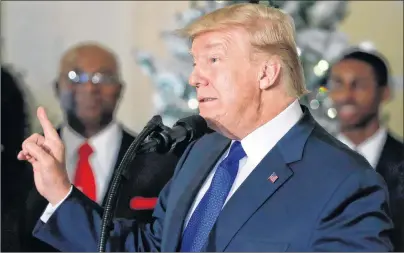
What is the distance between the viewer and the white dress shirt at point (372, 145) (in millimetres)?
1789

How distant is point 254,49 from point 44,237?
664mm

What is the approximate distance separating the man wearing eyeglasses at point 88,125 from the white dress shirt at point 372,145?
0.62 metres

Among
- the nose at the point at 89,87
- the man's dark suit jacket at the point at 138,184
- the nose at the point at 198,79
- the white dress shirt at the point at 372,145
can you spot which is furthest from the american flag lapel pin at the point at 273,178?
the nose at the point at 89,87

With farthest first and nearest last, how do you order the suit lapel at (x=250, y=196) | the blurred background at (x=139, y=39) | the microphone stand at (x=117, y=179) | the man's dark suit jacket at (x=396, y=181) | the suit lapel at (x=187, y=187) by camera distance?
1. the blurred background at (x=139, y=39)
2. the man's dark suit jacket at (x=396, y=181)
3. the suit lapel at (x=187, y=187)
4. the suit lapel at (x=250, y=196)
5. the microphone stand at (x=117, y=179)

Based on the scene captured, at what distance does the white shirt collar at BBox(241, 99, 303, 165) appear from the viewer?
4.64 feet

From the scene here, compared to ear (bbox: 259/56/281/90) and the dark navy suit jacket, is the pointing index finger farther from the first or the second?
ear (bbox: 259/56/281/90)

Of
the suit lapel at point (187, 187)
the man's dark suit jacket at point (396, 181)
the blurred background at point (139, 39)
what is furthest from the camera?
the blurred background at point (139, 39)

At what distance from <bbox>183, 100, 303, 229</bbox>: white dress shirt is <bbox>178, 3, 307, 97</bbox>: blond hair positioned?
5 cm

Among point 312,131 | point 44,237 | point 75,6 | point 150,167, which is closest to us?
point 312,131

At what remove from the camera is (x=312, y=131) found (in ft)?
4.64

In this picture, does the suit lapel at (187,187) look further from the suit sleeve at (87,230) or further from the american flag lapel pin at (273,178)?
the american flag lapel pin at (273,178)

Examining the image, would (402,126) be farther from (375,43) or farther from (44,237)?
(44,237)

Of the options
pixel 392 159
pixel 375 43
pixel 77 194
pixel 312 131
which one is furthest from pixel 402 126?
pixel 77 194

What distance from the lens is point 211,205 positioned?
4.61 ft
